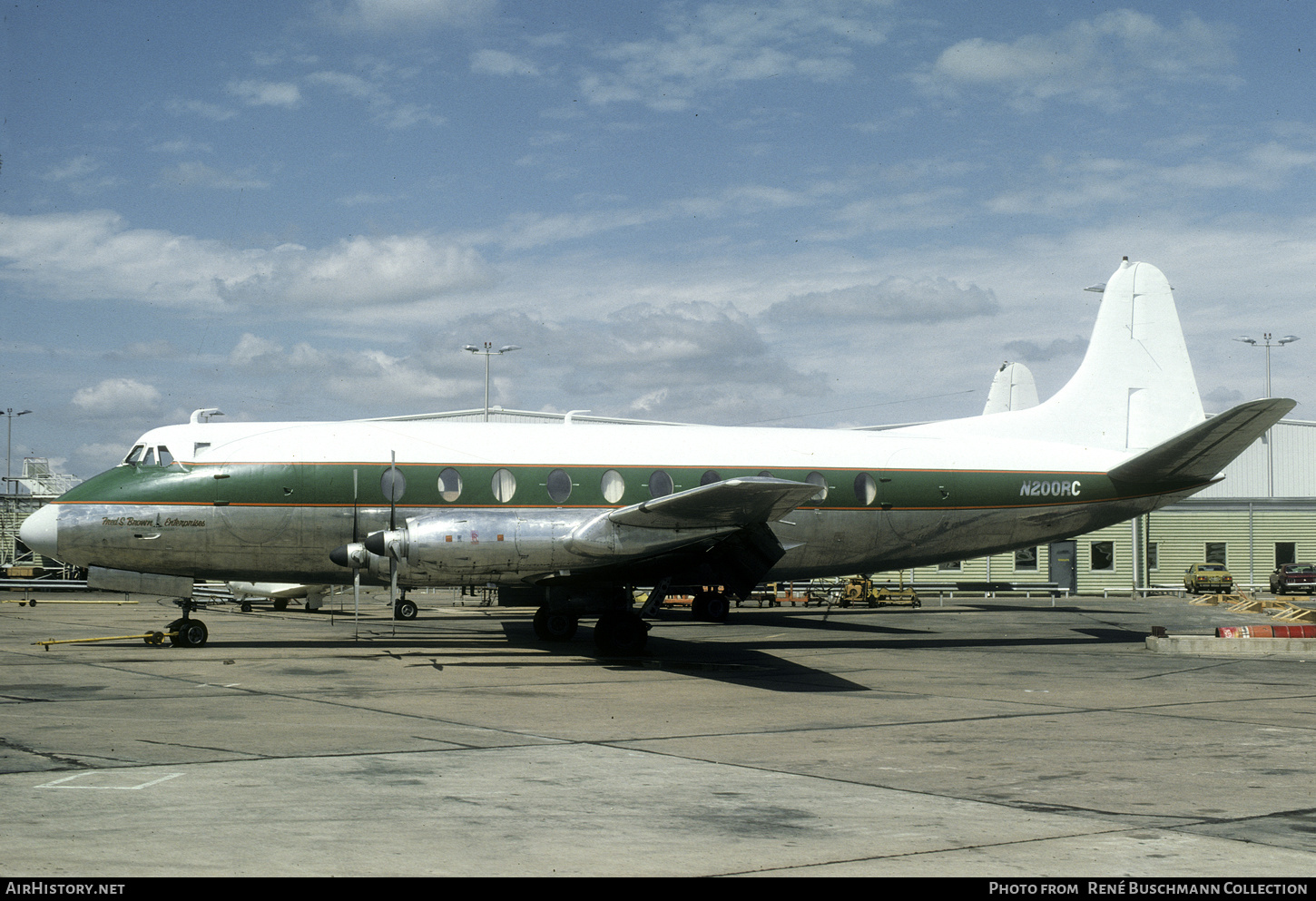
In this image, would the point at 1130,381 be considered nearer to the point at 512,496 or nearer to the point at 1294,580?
the point at 512,496

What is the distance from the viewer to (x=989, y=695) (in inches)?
582

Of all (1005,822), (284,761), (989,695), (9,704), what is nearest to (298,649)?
(9,704)

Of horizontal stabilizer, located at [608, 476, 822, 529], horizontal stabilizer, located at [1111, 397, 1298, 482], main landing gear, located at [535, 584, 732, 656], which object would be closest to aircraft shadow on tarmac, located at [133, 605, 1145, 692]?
main landing gear, located at [535, 584, 732, 656]

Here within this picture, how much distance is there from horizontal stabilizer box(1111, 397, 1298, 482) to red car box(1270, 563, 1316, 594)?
27085 mm

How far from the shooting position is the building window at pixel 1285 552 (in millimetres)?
54656

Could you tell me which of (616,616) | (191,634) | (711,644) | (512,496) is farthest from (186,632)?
(711,644)

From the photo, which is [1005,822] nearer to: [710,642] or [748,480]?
[748,480]

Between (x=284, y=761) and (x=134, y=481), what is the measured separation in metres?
12.0

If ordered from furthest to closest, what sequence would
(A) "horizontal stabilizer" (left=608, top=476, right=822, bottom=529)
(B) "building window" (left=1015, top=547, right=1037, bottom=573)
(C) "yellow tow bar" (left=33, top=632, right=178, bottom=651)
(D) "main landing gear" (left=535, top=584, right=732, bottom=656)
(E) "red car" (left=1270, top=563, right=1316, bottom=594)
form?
(B) "building window" (left=1015, top=547, right=1037, bottom=573)
(E) "red car" (left=1270, top=563, right=1316, bottom=594)
(C) "yellow tow bar" (left=33, top=632, right=178, bottom=651)
(D) "main landing gear" (left=535, top=584, right=732, bottom=656)
(A) "horizontal stabilizer" (left=608, top=476, right=822, bottom=529)

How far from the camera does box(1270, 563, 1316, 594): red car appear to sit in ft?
145

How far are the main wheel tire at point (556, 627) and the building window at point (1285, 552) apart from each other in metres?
46.8

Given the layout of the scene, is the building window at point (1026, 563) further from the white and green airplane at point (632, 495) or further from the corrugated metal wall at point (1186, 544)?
the white and green airplane at point (632, 495)

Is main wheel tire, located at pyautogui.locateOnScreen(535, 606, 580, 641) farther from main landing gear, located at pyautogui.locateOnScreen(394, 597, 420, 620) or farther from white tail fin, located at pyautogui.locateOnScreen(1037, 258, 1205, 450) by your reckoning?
white tail fin, located at pyautogui.locateOnScreen(1037, 258, 1205, 450)
